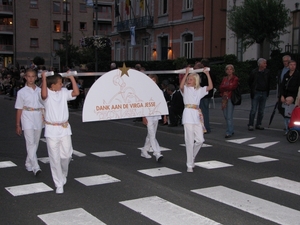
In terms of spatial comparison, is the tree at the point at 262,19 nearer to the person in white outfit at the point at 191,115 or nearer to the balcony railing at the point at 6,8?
the person in white outfit at the point at 191,115

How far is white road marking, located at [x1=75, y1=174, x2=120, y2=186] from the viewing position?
7669 mm

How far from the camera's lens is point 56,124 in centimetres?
702

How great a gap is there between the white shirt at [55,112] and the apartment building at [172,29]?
26807mm

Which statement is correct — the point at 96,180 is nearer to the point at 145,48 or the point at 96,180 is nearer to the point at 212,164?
the point at 212,164

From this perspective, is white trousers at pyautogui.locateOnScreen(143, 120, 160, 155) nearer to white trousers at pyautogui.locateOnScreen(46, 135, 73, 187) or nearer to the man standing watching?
white trousers at pyautogui.locateOnScreen(46, 135, 73, 187)

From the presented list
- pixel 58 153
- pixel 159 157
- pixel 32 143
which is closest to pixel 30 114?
pixel 32 143

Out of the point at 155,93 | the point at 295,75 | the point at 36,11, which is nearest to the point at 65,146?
the point at 155,93

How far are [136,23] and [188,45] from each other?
7554mm

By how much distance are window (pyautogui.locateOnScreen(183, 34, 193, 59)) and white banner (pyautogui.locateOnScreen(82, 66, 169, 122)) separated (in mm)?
26283

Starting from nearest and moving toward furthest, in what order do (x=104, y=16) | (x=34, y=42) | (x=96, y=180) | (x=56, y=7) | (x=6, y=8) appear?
(x=96, y=180) < (x=6, y=8) < (x=34, y=42) < (x=56, y=7) < (x=104, y=16)

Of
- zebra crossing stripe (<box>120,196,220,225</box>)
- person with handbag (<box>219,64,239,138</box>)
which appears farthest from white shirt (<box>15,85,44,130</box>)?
person with handbag (<box>219,64,239,138</box>)

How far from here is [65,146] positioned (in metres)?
7.08

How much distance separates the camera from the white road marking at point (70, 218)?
5637mm

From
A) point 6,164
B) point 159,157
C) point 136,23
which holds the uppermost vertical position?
point 136,23
